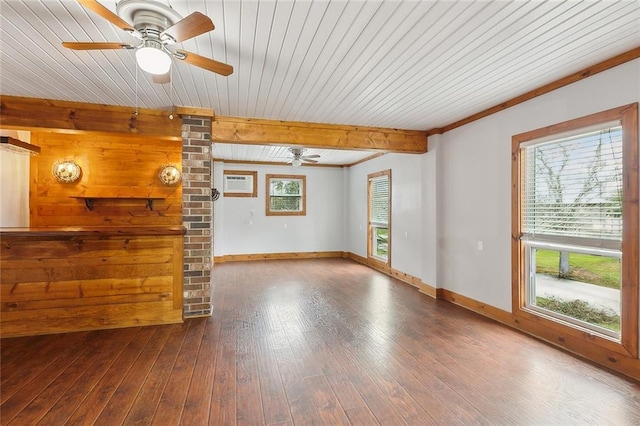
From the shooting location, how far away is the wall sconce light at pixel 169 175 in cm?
518

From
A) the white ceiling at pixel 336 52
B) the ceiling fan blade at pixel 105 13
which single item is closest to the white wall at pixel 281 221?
the white ceiling at pixel 336 52

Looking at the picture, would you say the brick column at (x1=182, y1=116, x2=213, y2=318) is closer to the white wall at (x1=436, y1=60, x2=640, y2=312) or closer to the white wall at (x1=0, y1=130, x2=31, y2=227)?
the white wall at (x1=0, y1=130, x2=31, y2=227)

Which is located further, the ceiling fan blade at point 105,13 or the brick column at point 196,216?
the brick column at point 196,216

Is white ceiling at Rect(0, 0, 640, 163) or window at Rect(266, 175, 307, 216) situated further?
window at Rect(266, 175, 307, 216)

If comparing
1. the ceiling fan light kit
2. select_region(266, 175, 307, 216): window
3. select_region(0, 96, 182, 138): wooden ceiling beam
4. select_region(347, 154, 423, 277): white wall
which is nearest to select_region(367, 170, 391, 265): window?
select_region(347, 154, 423, 277): white wall

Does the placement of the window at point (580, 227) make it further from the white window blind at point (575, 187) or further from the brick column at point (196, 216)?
the brick column at point (196, 216)

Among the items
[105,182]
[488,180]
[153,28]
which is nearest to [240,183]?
[105,182]

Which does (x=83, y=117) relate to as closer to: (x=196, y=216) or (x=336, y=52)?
(x=196, y=216)

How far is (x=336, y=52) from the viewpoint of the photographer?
97.6 inches

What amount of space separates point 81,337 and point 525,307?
190 inches

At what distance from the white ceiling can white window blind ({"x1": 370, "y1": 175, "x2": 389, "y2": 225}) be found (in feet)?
9.96

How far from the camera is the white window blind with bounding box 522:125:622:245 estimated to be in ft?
8.77

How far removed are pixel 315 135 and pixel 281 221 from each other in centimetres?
405

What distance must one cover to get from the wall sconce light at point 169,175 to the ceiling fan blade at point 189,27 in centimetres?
365
